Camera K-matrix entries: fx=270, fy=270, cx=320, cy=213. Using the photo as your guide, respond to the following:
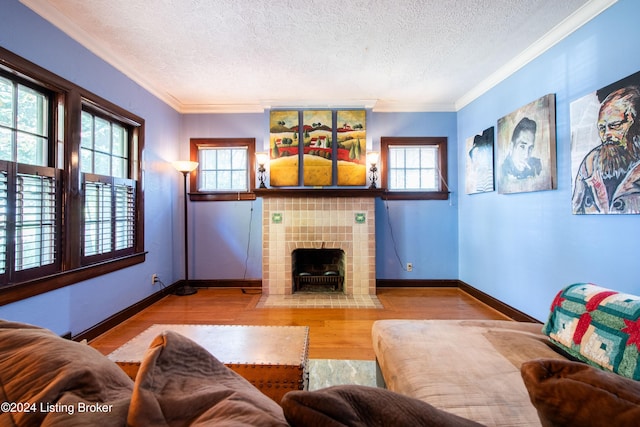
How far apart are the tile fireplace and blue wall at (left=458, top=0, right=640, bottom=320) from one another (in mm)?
1379

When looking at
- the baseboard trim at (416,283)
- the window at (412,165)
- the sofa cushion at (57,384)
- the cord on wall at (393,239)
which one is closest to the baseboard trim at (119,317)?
the sofa cushion at (57,384)

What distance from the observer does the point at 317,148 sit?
371 cm

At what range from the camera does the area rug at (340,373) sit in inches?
67.8

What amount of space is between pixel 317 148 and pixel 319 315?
2147 millimetres

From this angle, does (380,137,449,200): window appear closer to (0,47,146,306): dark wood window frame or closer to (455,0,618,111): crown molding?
(455,0,618,111): crown molding

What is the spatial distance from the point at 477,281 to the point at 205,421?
3.66 m

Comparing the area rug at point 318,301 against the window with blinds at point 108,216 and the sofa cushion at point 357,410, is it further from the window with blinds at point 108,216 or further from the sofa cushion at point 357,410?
the sofa cushion at point 357,410

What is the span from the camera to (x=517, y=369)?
1070 millimetres

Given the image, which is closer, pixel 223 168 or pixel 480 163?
pixel 480 163

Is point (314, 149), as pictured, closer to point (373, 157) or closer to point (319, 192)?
point (319, 192)

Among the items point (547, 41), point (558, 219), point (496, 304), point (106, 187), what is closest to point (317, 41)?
point (547, 41)

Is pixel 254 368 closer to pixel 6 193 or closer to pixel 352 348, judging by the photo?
pixel 352 348

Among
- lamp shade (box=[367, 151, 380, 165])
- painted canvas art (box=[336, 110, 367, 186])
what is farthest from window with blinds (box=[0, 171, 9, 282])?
lamp shade (box=[367, 151, 380, 165])

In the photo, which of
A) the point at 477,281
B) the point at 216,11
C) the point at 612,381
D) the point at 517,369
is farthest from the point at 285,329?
the point at 477,281
